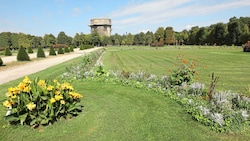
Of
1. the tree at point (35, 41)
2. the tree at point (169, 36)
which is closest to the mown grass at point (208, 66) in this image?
the tree at point (169, 36)

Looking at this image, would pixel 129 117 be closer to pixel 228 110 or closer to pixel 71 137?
pixel 71 137

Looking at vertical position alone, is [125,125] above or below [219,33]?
below

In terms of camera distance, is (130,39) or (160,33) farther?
(130,39)

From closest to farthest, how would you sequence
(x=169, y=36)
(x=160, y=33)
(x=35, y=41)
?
(x=35, y=41)
(x=169, y=36)
(x=160, y=33)

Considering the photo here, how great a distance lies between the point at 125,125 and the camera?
4863 mm

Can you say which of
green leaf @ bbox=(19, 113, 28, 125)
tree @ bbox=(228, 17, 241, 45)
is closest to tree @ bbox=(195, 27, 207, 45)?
tree @ bbox=(228, 17, 241, 45)

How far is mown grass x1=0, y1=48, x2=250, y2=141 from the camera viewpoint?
4371 millimetres

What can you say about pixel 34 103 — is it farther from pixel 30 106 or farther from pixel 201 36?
pixel 201 36

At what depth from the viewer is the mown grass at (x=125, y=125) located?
437 cm

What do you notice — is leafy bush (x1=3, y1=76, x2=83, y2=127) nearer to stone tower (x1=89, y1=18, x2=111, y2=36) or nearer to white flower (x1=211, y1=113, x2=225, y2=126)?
white flower (x1=211, y1=113, x2=225, y2=126)

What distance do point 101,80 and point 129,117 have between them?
172 inches

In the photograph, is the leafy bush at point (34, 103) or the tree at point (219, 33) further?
the tree at point (219, 33)

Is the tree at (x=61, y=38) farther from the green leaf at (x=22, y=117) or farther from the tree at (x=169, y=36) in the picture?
the green leaf at (x=22, y=117)

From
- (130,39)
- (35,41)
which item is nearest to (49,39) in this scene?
(35,41)
